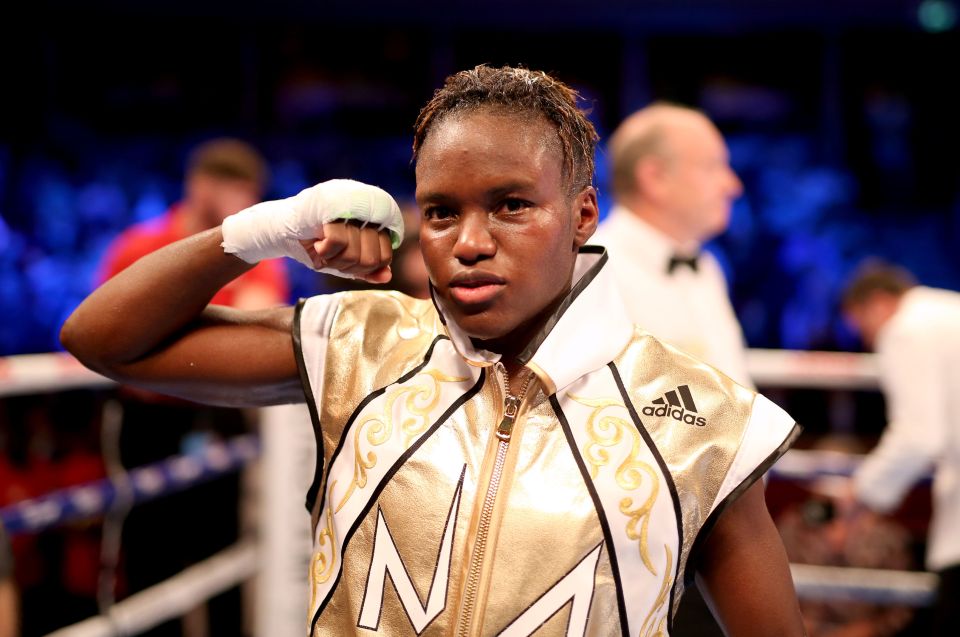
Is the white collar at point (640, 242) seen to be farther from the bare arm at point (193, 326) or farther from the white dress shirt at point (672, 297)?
the bare arm at point (193, 326)

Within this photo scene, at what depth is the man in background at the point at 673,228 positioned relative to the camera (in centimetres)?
202

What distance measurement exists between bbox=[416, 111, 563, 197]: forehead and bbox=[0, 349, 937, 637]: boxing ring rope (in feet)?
4.32

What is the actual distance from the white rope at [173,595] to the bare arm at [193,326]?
4.18 feet

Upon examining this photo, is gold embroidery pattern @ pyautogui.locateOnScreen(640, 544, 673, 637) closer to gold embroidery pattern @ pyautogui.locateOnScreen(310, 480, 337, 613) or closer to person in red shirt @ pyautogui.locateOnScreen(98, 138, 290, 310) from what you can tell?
gold embroidery pattern @ pyautogui.locateOnScreen(310, 480, 337, 613)

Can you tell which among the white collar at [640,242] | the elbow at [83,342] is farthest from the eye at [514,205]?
the white collar at [640,242]

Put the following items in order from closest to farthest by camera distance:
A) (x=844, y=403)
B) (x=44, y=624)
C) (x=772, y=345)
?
(x=44, y=624), (x=844, y=403), (x=772, y=345)

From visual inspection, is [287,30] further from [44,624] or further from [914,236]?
[44,624]

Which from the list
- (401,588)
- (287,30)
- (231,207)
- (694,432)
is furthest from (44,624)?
(287,30)

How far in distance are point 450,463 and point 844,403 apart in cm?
387

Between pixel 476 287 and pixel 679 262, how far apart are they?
1169mm

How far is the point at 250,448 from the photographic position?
290 cm

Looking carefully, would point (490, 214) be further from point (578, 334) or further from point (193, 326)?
point (193, 326)

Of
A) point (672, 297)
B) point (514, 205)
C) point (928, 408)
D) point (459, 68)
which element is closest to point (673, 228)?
point (672, 297)

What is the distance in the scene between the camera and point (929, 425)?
9.03 ft
